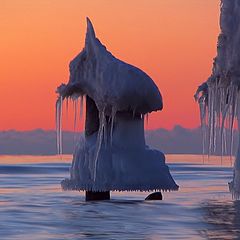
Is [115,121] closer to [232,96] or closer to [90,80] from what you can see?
[90,80]

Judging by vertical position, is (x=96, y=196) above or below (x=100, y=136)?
below

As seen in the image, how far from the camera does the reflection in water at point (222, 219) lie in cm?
1774

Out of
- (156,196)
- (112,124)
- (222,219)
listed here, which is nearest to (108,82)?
(112,124)

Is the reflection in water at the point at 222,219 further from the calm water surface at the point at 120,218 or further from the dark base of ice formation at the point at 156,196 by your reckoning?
the dark base of ice formation at the point at 156,196

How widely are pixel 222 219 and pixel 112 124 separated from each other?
7728mm

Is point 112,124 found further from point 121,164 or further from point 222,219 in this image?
point 222,219

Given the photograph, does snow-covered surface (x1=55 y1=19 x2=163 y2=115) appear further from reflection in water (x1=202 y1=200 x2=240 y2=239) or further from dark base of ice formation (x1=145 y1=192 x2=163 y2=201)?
reflection in water (x1=202 y1=200 x2=240 y2=239)

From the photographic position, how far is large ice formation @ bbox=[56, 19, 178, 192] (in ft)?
91.4

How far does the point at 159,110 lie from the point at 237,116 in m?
6.24

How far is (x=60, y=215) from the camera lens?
23219 mm

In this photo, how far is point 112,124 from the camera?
27.7m

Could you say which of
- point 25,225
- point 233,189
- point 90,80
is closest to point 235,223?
point 233,189

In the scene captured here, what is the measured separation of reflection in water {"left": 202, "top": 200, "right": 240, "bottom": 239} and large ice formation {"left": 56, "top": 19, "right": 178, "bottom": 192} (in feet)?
8.45

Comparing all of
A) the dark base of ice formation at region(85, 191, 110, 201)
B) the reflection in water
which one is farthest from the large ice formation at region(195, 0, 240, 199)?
the dark base of ice formation at region(85, 191, 110, 201)
